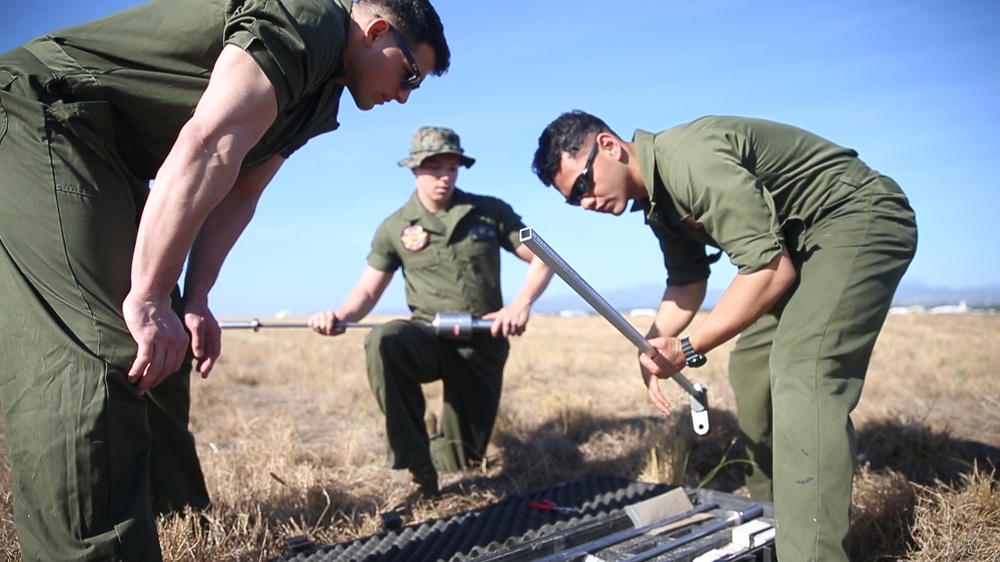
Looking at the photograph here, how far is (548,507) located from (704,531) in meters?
0.82

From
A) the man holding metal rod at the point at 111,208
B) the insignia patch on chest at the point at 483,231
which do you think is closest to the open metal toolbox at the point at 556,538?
the man holding metal rod at the point at 111,208

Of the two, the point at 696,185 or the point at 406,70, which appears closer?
the point at 406,70

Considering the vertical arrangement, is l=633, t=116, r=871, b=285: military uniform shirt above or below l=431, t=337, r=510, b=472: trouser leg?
above

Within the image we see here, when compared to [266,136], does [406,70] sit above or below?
above

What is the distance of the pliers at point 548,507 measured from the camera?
3.61m

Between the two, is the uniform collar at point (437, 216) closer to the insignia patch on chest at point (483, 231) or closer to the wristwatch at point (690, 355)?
the insignia patch on chest at point (483, 231)

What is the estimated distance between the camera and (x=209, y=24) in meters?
2.19

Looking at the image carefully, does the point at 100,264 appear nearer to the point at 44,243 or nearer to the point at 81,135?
the point at 44,243

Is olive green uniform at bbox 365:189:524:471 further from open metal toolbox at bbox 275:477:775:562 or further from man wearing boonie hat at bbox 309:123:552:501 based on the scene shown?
open metal toolbox at bbox 275:477:775:562

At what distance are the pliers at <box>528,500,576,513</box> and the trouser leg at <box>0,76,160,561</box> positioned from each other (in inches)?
82.5

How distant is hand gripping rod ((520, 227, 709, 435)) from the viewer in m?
2.62

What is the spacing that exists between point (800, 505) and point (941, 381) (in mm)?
5622

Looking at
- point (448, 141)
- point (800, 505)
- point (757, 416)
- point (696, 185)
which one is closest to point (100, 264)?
point (696, 185)

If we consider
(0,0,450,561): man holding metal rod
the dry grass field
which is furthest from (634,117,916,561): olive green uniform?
(0,0,450,561): man holding metal rod
